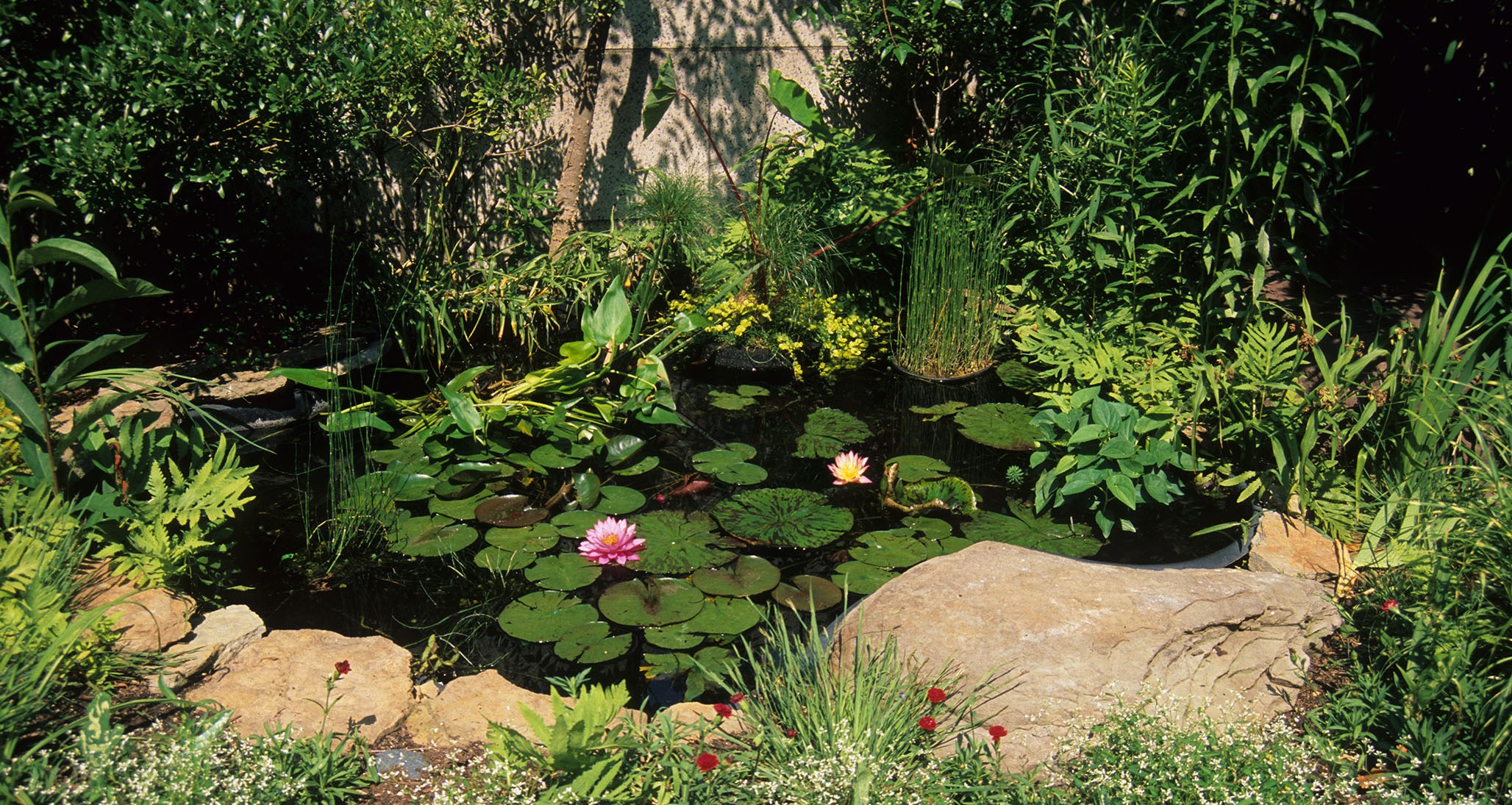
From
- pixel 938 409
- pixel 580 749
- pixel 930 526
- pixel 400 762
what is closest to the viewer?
pixel 580 749

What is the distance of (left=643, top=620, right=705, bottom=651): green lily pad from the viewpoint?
9.23ft

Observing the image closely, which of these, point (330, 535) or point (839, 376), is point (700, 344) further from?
point (330, 535)

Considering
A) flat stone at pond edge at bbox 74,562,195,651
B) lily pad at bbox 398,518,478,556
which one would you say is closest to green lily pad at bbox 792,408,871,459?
lily pad at bbox 398,518,478,556

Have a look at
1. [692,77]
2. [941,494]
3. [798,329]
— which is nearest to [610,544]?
[941,494]

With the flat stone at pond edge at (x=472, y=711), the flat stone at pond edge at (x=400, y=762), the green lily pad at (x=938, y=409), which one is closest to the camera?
the flat stone at pond edge at (x=400, y=762)

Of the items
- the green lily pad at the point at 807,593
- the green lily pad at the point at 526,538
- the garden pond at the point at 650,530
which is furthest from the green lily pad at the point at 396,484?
the green lily pad at the point at 807,593

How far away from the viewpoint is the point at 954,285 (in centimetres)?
459

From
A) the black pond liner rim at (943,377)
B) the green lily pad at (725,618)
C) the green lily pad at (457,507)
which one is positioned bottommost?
the green lily pad at (725,618)

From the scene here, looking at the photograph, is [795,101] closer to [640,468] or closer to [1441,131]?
[640,468]

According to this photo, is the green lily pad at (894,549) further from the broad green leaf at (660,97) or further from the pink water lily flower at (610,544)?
the broad green leaf at (660,97)

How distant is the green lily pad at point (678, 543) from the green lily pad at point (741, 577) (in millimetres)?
43

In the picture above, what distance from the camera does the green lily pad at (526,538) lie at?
3271 millimetres

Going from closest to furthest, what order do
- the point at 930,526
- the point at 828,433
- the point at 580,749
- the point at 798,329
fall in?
the point at 580,749 < the point at 930,526 < the point at 828,433 < the point at 798,329

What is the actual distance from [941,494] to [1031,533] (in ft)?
1.19
